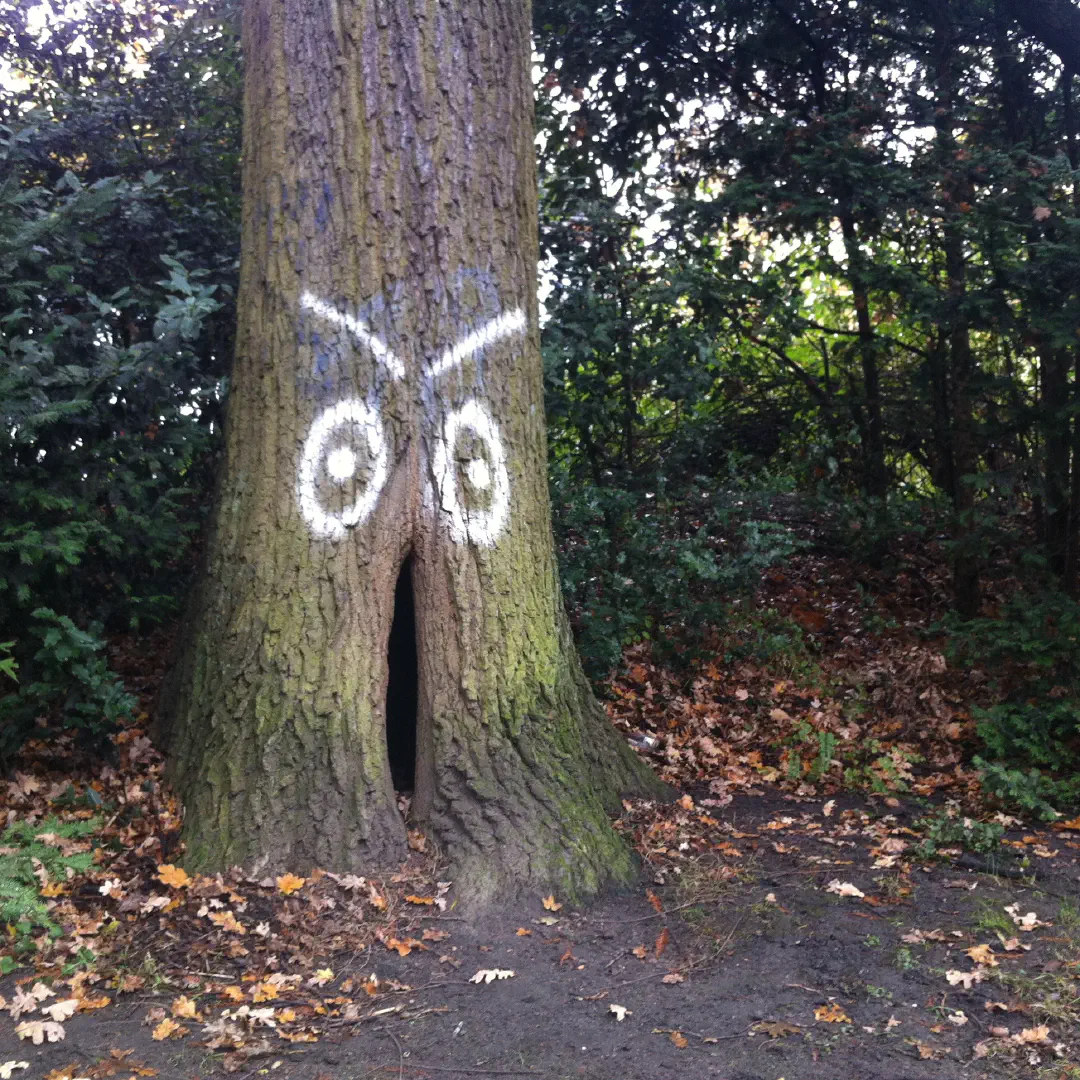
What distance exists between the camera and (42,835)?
439 cm

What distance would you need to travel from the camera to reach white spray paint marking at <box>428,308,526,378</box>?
14.9 feet

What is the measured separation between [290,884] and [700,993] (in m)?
1.51

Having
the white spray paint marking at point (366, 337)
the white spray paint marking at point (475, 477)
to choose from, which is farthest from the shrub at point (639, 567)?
the white spray paint marking at point (366, 337)

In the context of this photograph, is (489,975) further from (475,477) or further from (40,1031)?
(475,477)

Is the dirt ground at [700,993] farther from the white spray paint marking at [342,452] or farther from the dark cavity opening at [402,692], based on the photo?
the white spray paint marking at [342,452]

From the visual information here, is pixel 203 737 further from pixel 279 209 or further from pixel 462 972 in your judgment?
pixel 279 209

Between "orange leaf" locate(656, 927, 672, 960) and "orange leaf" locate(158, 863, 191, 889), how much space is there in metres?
1.73

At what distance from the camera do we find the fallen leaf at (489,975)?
378 cm

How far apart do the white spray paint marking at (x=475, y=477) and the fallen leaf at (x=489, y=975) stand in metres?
1.63

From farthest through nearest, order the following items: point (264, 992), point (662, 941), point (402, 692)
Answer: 1. point (402, 692)
2. point (662, 941)
3. point (264, 992)

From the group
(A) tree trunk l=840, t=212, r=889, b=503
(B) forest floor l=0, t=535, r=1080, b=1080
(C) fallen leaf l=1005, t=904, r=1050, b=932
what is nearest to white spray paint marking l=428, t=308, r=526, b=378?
(B) forest floor l=0, t=535, r=1080, b=1080

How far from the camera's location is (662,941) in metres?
4.05

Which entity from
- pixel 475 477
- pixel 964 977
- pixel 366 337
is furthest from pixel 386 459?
pixel 964 977

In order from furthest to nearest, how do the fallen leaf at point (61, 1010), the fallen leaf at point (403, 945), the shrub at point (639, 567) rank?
the shrub at point (639, 567)
the fallen leaf at point (403, 945)
the fallen leaf at point (61, 1010)
